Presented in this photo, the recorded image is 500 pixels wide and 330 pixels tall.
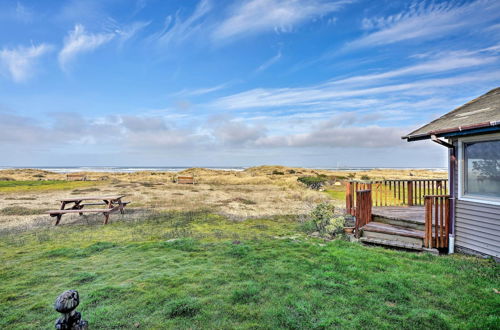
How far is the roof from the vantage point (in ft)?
16.4

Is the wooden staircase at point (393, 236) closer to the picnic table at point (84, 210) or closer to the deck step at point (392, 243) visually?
the deck step at point (392, 243)

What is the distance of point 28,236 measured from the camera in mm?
8055

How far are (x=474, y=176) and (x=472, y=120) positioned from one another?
131 centimetres

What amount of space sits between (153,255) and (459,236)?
717 cm

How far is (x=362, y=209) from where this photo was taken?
24.9 ft

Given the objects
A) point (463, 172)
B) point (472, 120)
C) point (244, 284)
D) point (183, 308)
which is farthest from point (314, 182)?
point (183, 308)

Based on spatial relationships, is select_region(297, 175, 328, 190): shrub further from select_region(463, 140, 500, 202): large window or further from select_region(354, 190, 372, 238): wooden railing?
select_region(463, 140, 500, 202): large window

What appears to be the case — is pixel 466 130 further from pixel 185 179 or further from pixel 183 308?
pixel 185 179

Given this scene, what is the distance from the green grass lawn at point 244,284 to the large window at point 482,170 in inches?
58.3

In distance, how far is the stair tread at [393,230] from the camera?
6500 mm

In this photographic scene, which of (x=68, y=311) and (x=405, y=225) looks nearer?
(x=68, y=311)

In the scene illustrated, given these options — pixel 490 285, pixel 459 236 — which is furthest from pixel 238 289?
pixel 459 236

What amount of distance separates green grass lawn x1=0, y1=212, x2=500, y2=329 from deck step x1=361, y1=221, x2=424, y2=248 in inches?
28.3

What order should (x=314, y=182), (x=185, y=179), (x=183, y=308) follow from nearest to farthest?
(x=183, y=308) → (x=314, y=182) → (x=185, y=179)
